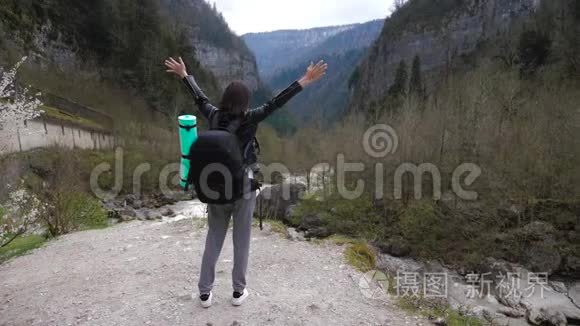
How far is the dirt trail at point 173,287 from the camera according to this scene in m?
3.74

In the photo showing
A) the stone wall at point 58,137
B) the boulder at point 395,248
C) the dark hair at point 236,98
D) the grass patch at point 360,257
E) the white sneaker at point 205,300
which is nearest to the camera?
the dark hair at point 236,98

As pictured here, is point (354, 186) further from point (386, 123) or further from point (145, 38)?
point (145, 38)

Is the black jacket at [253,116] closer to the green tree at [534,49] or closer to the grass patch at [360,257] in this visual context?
the grass patch at [360,257]

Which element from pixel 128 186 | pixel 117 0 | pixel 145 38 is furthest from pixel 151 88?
pixel 128 186

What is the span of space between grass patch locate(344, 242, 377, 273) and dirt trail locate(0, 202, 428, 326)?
0.17 meters

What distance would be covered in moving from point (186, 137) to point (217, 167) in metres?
0.52

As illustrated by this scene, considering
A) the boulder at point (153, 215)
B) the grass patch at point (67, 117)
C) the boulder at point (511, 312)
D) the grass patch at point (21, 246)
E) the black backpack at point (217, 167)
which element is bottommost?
the boulder at point (511, 312)

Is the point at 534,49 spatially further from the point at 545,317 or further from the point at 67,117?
the point at 67,117

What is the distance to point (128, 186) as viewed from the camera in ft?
Answer: 70.4

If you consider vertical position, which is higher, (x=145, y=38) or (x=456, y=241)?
(x=145, y=38)

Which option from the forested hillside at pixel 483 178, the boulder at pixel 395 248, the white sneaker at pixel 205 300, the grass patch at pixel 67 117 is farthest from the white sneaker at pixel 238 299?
the grass patch at pixel 67 117

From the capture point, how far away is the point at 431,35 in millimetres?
58031

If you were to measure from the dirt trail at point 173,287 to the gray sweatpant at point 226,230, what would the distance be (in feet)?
1.73

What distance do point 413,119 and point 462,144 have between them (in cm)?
291
